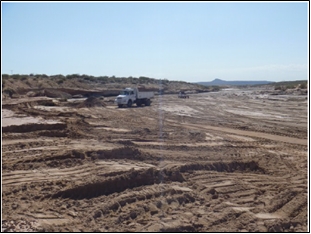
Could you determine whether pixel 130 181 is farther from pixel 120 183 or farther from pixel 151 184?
pixel 151 184

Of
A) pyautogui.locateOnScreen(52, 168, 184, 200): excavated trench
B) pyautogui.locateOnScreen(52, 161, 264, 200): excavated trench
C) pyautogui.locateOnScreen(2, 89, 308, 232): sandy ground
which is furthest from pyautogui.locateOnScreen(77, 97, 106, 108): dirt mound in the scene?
pyautogui.locateOnScreen(52, 168, 184, 200): excavated trench

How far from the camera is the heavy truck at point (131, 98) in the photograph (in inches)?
1521

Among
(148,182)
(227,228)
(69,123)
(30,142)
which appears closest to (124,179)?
(148,182)

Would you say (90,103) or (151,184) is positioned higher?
(90,103)

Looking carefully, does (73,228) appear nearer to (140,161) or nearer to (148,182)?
(148,182)

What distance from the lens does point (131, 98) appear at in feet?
130

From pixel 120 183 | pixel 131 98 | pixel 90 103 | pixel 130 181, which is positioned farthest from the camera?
pixel 131 98

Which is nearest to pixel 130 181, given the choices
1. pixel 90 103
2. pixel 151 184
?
pixel 151 184

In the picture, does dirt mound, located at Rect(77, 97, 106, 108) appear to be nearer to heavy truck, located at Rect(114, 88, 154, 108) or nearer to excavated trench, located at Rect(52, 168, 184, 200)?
heavy truck, located at Rect(114, 88, 154, 108)

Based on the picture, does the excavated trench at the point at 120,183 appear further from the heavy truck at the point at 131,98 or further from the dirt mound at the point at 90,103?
the heavy truck at the point at 131,98

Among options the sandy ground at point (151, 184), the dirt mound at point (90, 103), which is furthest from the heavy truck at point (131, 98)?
the sandy ground at point (151, 184)

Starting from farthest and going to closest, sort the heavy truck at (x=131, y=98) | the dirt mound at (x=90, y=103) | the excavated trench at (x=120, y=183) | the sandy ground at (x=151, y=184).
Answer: the heavy truck at (x=131, y=98) → the dirt mound at (x=90, y=103) → the excavated trench at (x=120, y=183) → the sandy ground at (x=151, y=184)

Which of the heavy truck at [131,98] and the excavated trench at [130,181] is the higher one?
the heavy truck at [131,98]

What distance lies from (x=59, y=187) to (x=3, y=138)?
8209 millimetres
